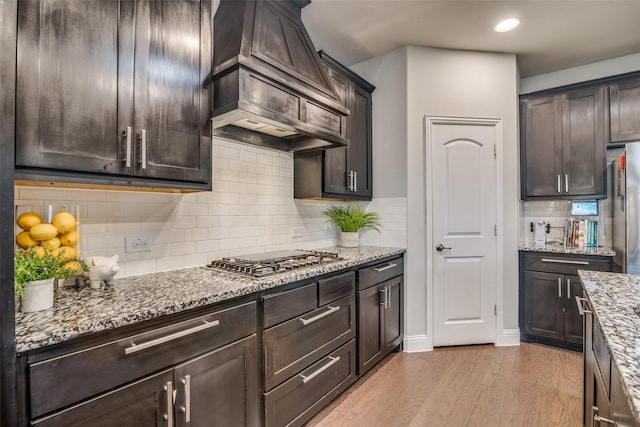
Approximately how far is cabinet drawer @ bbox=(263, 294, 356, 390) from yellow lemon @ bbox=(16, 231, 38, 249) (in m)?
1.10

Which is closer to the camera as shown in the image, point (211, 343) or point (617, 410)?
point (617, 410)

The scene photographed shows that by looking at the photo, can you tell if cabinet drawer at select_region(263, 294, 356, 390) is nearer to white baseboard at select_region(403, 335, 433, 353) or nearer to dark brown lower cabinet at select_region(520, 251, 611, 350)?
white baseboard at select_region(403, 335, 433, 353)

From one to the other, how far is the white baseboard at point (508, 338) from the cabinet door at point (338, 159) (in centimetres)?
211

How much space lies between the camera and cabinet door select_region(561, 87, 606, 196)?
10.5 ft

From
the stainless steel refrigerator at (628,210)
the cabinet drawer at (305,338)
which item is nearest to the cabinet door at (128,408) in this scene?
the cabinet drawer at (305,338)

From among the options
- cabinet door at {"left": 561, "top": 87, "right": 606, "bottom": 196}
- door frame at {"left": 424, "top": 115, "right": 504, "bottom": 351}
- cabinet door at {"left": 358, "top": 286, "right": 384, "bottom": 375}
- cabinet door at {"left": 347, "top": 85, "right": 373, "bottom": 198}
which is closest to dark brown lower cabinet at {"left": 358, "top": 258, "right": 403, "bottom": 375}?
cabinet door at {"left": 358, "top": 286, "right": 384, "bottom": 375}

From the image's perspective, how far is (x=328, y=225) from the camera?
3.32m

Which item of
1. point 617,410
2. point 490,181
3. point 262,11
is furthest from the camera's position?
point 490,181

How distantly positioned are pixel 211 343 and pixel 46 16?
144 cm

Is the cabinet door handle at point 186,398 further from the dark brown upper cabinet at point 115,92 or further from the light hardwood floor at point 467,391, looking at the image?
the light hardwood floor at point 467,391

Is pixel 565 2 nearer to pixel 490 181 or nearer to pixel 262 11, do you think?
pixel 490 181

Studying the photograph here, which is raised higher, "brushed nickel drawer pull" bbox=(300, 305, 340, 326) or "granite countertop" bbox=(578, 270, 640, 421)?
"granite countertop" bbox=(578, 270, 640, 421)

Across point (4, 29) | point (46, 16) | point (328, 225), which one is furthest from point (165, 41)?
point (328, 225)

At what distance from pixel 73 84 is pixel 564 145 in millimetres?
4121
